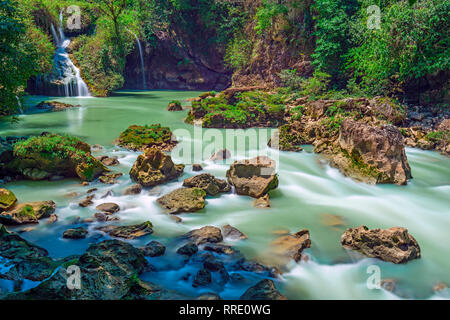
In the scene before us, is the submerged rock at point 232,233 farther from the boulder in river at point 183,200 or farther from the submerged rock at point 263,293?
the submerged rock at point 263,293

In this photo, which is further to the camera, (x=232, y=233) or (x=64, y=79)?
(x=64, y=79)

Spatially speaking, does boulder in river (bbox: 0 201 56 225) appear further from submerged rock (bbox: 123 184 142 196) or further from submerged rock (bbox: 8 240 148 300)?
submerged rock (bbox: 8 240 148 300)

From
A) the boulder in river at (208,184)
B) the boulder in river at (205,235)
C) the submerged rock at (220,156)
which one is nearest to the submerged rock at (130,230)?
the boulder in river at (205,235)

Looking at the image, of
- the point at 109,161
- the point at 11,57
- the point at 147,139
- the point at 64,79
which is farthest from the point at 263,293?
the point at 64,79

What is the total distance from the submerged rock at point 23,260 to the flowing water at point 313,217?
31 cm

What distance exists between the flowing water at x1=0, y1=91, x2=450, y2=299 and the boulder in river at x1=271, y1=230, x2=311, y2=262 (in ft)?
0.40

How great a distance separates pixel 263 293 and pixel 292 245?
1.37 m

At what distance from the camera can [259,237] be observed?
16.3 ft

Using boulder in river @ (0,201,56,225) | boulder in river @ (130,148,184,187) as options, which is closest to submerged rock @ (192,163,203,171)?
boulder in river @ (130,148,184,187)

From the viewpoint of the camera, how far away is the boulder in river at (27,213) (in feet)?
16.5

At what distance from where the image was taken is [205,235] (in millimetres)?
4758

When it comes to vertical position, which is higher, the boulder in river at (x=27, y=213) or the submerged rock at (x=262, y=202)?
the boulder in river at (x=27, y=213)

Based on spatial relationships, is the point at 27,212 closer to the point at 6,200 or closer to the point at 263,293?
the point at 6,200

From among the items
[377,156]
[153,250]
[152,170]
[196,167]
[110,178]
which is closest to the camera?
[153,250]
